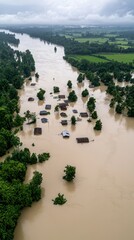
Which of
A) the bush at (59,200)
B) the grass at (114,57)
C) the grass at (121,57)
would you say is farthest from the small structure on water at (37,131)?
the grass at (121,57)

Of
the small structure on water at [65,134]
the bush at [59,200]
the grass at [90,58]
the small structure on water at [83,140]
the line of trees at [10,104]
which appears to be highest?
the grass at [90,58]

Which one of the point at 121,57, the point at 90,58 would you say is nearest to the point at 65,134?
the point at 90,58

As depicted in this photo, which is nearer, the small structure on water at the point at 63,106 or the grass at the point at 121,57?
the small structure on water at the point at 63,106

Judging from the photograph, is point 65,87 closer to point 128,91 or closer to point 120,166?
point 128,91

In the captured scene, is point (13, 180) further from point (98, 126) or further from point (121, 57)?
point (121, 57)

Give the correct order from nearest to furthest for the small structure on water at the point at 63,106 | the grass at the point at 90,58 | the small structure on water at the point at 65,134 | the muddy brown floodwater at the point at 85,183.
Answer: the muddy brown floodwater at the point at 85,183, the small structure on water at the point at 65,134, the small structure on water at the point at 63,106, the grass at the point at 90,58

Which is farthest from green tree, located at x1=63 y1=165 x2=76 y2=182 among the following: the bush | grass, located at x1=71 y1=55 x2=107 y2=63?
grass, located at x1=71 y1=55 x2=107 y2=63

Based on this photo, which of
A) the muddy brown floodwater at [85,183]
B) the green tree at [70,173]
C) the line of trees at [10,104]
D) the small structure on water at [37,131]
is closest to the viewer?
the muddy brown floodwater at [85,183]

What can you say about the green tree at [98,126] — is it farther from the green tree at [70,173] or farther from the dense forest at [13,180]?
the green tree at [70,173]
